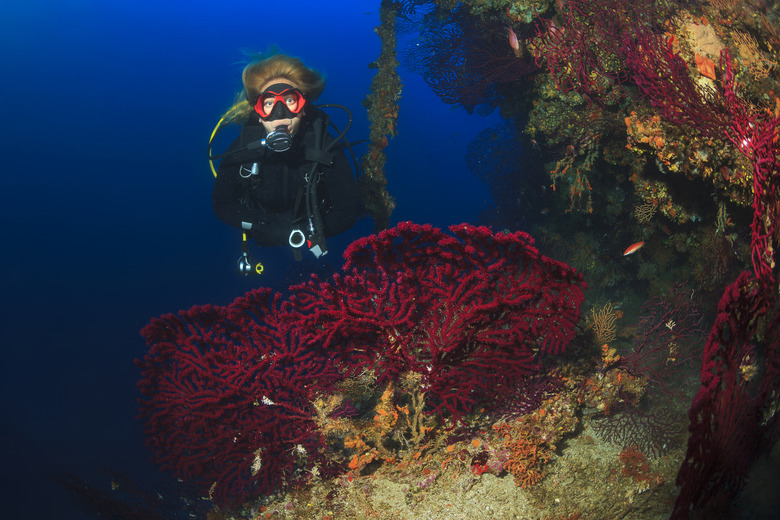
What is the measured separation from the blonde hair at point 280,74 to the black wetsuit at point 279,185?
0.37 metres

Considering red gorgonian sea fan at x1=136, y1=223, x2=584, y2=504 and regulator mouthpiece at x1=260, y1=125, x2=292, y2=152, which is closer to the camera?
red gorgonian sea fan at x1=136, y1=223, x2=584, y2=504

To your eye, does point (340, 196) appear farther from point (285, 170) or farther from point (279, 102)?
point (279, 102)

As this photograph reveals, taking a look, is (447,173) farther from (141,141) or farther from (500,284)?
(500,284)

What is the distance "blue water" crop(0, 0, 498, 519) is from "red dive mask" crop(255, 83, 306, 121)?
28.2 inches

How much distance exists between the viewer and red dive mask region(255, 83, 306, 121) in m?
4.88

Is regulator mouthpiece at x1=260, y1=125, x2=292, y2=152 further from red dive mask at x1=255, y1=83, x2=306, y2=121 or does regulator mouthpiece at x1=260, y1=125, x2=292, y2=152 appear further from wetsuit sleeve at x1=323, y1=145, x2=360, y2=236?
wetsuit sleeve at x1=323, y1=145, x2=360, y2=236

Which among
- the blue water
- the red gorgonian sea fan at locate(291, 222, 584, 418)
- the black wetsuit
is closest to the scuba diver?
the black wetsuit

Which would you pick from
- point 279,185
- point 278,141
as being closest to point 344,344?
point 278,141

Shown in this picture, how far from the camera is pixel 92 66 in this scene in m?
41.7

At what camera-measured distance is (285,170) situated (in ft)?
17.0

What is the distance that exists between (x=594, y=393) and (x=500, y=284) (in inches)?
60.3

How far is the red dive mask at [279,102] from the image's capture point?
4875mm

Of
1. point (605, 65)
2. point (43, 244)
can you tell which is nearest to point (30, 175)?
point (43, 244)

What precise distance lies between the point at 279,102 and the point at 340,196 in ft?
4.94
